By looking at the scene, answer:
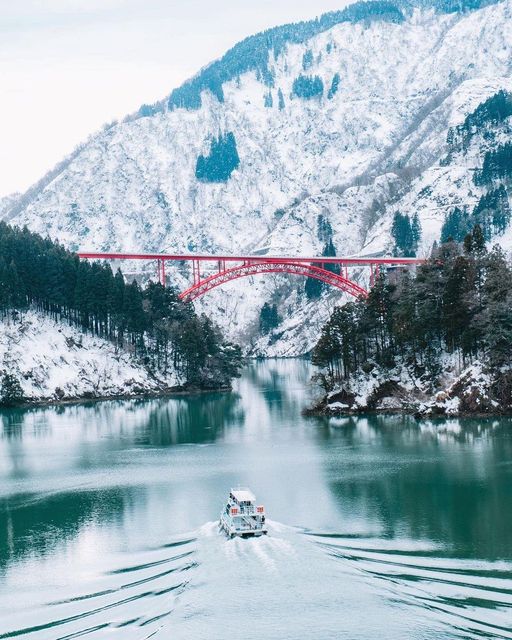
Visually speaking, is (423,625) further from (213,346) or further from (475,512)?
(213,346)

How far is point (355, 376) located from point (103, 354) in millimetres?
45140

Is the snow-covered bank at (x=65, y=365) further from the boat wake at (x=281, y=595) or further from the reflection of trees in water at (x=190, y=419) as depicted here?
the boat wake at (x=281, y=595)

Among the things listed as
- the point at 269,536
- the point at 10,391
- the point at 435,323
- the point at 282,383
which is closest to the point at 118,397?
the point at 10,391

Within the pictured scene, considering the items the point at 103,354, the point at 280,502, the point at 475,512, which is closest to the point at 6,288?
the point at 103,354

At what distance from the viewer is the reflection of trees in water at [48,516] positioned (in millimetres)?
41613

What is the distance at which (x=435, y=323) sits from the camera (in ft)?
280

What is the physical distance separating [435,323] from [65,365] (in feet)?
176

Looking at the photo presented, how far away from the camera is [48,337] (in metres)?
118

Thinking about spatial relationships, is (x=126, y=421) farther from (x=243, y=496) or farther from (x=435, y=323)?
(x=243, y=496)

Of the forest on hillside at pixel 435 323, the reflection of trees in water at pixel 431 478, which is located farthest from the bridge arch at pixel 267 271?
the reflection of trees in water at pixel 431 478

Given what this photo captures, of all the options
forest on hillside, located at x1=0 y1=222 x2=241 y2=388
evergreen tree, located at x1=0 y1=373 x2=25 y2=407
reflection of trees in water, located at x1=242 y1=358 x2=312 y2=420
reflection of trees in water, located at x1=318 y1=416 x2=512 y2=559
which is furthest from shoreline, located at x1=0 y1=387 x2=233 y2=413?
reflection of trees in water, located at x1=318 y1=416 x2=512 y2=559

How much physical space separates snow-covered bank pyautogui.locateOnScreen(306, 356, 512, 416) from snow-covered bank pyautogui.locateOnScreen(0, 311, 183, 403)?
38.3 metres

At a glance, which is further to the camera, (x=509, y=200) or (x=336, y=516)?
(x=509, y=200)

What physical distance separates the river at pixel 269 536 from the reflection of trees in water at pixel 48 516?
0.45 feet
